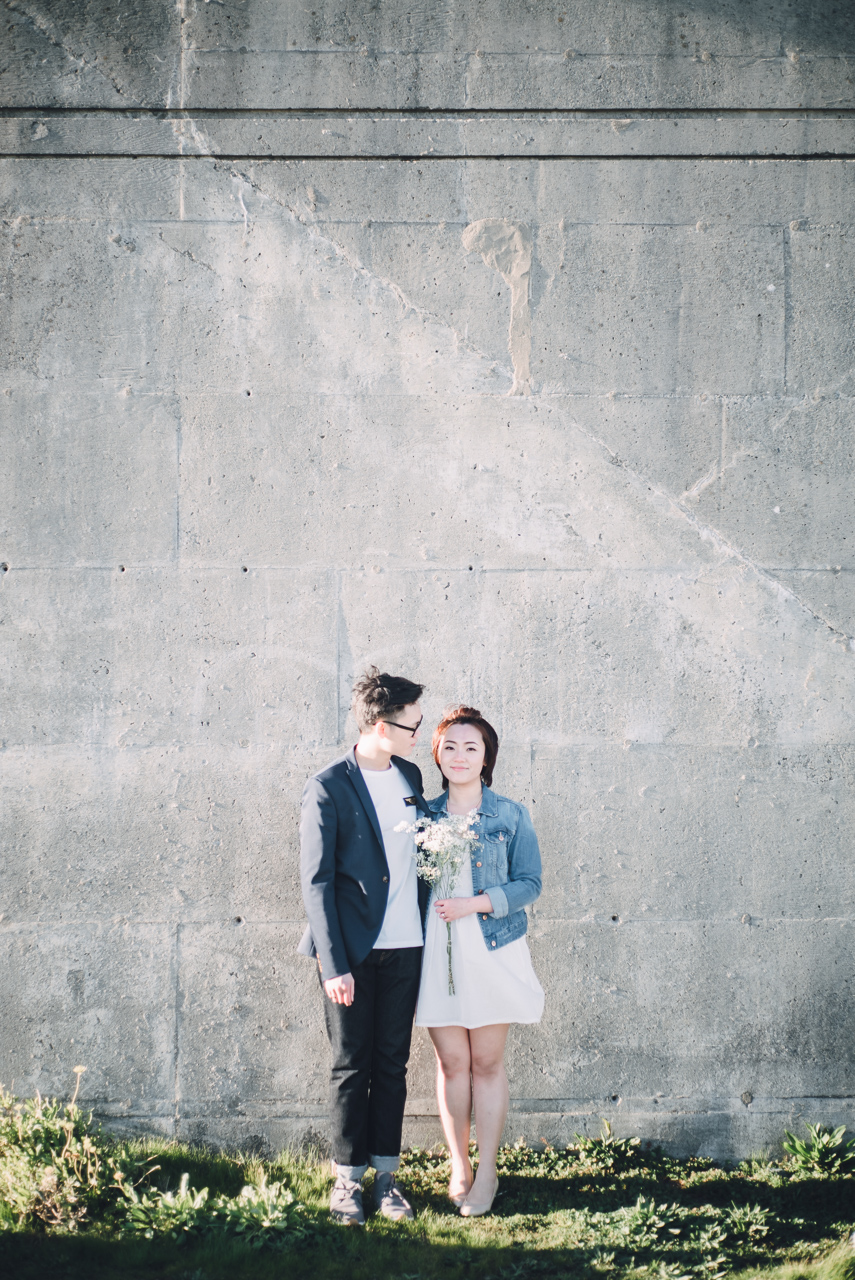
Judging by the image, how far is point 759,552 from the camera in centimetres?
→ 430

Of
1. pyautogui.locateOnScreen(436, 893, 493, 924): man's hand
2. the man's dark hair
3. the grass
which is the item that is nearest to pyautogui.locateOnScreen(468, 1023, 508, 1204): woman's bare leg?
the grass

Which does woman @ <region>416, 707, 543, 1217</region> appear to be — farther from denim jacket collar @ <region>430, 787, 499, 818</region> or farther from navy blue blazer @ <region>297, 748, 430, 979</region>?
navy blue blazer @ <region>297, 748, 430, 979</region>

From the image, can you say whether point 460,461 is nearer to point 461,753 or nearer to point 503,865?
point 461,753

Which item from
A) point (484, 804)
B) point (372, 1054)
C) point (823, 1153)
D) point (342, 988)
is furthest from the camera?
point (823, 1153)

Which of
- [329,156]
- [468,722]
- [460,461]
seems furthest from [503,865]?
[329,156]

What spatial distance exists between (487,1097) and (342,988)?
32.6 inches

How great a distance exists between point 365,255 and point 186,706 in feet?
7.97

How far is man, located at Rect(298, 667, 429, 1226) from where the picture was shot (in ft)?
11.2

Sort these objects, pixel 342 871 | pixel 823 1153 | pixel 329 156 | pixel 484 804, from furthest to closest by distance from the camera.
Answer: pixel 329 156 < pixel 823 1153 < pixel 484 804 < pixel 342 871

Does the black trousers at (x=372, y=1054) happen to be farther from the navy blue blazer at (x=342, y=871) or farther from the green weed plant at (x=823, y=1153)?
the green weed plant at (x=823, y=1153)

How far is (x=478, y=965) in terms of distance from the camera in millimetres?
3496

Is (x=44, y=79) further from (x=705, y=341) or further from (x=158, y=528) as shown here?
(x=705, y=341)

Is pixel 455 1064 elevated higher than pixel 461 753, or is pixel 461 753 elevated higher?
pixel 461 753

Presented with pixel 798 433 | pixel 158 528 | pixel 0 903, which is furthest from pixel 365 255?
pixel 0 903
